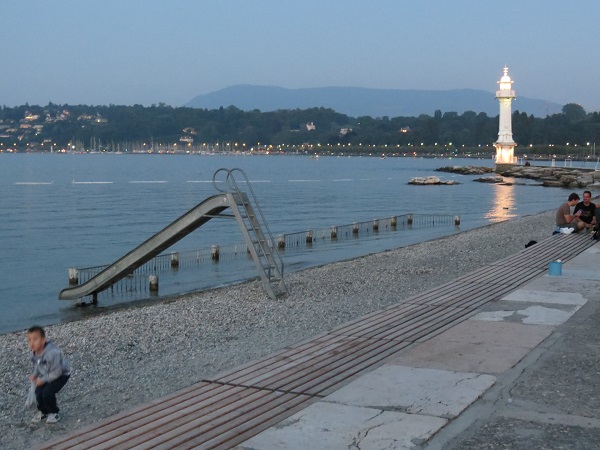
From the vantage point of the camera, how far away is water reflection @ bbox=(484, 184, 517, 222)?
5772 cm

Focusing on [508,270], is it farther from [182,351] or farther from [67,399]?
[67,399]

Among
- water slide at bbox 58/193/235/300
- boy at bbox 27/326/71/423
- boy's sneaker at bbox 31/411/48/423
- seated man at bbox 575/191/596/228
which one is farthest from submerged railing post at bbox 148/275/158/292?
boy at bbox 27/326/71/423

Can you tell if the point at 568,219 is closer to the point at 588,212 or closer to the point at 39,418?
the point at 588,212

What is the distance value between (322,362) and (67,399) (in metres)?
3.08

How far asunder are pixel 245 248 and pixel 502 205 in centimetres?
4182

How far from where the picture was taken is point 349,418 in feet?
24.9

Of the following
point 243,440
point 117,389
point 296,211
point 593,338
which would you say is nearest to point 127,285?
point 117,389

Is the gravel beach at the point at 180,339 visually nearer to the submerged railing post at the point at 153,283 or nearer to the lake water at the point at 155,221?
the submerged railing post at the point at 153,283

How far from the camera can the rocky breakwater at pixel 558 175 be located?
311 feet

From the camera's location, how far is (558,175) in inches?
4368

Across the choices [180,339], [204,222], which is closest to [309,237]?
[204,222]

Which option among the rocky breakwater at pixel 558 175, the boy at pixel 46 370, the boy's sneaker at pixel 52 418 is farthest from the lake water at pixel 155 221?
the boy at pixel 46 370

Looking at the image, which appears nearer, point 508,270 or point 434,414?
point 434,414

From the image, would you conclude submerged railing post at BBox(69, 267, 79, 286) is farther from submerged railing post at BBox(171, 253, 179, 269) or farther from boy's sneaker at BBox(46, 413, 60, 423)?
boy's sneaker at BBox(46, 413, 60, 423)
